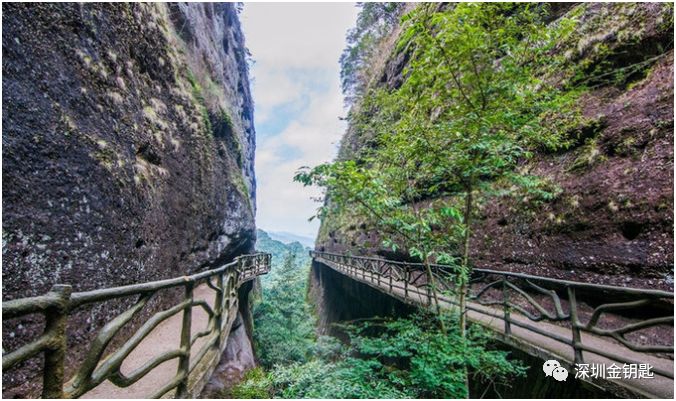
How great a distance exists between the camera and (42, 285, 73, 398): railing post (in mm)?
1528

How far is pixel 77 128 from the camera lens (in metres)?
4.27

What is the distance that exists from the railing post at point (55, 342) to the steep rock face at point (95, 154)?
2505 mm

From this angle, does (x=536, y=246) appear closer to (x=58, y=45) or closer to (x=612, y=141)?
(x=612, y=141)

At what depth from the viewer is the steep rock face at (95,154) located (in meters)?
3.51

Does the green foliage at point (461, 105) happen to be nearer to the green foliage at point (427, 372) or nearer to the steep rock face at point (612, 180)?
the green foliage at point (427, 372)

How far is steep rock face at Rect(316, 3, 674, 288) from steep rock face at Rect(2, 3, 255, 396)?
4.18 metres

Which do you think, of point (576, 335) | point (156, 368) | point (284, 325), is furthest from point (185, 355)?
point (284, 325)

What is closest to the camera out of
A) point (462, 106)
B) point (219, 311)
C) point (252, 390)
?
point (462, 106)

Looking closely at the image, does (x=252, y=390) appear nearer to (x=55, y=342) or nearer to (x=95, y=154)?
(x=95, y=154)

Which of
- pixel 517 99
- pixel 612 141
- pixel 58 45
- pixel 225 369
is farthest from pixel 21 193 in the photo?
pixel 612 141

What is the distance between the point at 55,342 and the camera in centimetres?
155

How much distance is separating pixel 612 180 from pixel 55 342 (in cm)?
796

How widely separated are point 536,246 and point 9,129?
351 inches

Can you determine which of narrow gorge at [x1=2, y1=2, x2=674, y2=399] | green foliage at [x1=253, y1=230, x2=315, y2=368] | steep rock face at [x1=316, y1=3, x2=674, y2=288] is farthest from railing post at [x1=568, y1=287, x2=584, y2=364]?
green foliage at [x1=253, y1=230, x2=315, y2=368]
